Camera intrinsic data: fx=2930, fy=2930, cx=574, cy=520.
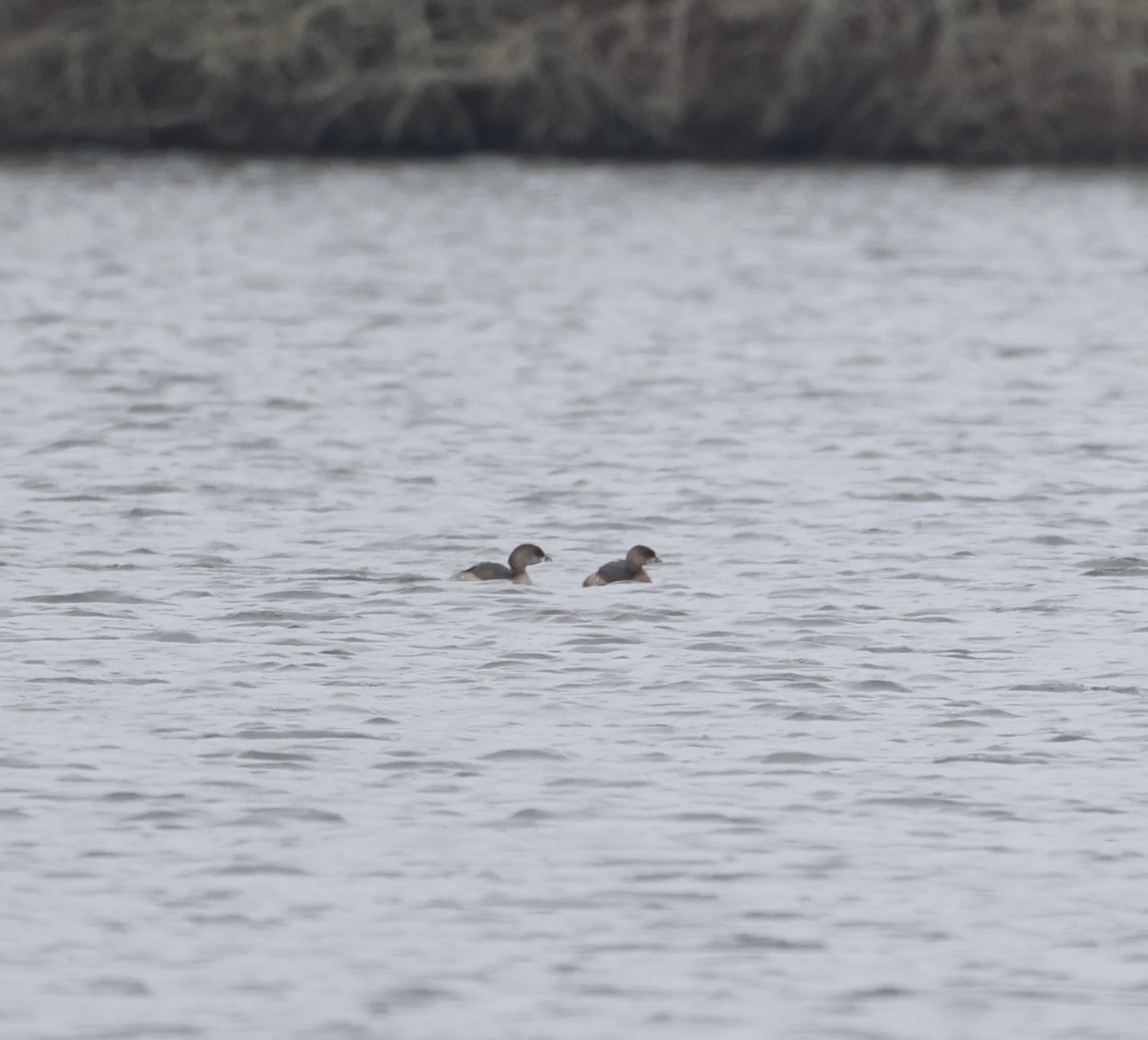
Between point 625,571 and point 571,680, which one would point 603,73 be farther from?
point 571,680

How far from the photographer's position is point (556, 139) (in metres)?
44.2

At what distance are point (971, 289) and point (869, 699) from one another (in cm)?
2022

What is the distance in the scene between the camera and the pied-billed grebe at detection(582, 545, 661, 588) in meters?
14.2

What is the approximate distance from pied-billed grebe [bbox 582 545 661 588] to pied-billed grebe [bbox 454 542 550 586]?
0.31 m

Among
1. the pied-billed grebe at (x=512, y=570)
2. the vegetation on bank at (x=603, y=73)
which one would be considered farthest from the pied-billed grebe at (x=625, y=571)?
the vegetation on bank at (x=603, y=73)

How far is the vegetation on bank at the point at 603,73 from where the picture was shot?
137 ft

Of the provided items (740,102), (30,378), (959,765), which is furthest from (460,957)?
(740,102)

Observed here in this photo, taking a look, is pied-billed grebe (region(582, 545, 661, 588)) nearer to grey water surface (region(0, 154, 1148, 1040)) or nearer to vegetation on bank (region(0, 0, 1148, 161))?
grey water surface (region(0, 154, 1148, 1040))

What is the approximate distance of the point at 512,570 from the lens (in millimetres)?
14211

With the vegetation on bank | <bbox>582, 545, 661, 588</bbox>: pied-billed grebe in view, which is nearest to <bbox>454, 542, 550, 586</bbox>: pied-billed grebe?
<bbox>582, 545, 661, 588</bbox>: pied-billed grebe

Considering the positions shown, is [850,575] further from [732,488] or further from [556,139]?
[556,139]

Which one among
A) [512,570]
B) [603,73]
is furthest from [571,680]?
[603,73]

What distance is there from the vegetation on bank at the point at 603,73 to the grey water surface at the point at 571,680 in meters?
14.6

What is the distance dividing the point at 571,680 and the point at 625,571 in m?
2.16
